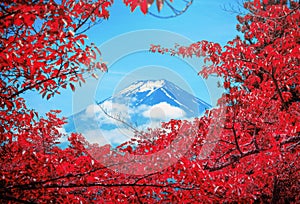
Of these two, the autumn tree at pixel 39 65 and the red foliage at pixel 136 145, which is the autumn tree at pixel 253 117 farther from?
the autumn tree at pixel 39 65

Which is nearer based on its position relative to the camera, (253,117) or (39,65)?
(39,65)

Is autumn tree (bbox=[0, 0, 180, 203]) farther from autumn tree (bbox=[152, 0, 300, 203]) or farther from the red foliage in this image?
autumn tree (bbox=[152, 0, 300, 203])

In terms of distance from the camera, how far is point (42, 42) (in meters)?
4.57

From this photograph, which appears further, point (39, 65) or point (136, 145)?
point (136, 145)

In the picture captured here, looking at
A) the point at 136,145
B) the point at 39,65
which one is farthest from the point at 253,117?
the point at 39,65

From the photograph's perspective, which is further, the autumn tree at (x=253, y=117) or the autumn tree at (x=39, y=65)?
the autumn tree at (x=253, y=117)

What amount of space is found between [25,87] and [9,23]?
3.79 ft

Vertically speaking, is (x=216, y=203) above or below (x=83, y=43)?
below

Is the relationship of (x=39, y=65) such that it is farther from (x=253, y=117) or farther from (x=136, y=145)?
(x=253, y=117)

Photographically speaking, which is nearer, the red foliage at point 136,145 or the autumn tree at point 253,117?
the red foliage at point 136,145

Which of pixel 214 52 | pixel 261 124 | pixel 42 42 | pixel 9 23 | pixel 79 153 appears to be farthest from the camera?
pixel 79 153

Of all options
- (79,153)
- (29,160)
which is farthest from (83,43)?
(79,153)

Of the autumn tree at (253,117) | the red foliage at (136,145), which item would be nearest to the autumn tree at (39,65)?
the red foliage at (136,145)

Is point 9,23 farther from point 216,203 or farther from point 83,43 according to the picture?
point 216,203
